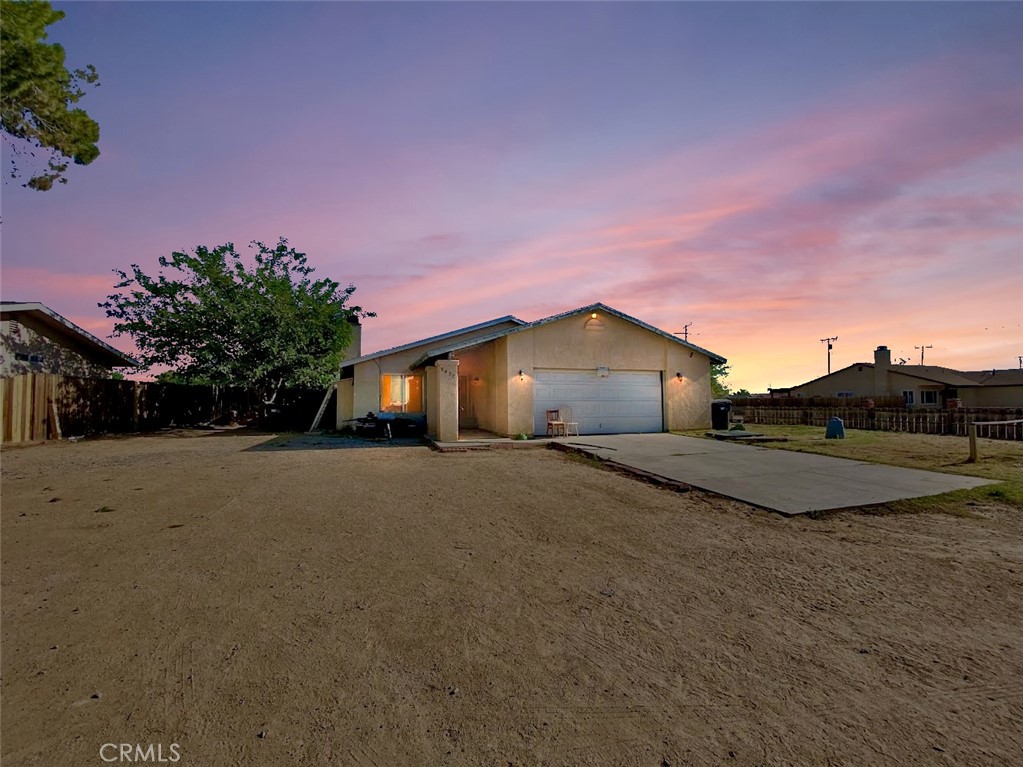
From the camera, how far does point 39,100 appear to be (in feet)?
30.5

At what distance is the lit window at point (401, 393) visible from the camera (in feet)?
60.6

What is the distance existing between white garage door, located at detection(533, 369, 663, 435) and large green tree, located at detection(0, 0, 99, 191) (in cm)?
1293

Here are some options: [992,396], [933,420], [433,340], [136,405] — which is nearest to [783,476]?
[933,420]

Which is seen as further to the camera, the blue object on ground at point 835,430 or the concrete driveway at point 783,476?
the blue object on ground at point 835,430

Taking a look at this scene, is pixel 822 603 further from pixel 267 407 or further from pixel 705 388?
pixel 267 407

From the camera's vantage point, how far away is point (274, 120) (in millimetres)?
10398

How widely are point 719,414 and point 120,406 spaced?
2329 centimetres

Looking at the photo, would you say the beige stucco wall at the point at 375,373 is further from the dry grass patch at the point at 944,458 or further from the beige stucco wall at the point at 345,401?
the dry grass patch at the point at 944,458

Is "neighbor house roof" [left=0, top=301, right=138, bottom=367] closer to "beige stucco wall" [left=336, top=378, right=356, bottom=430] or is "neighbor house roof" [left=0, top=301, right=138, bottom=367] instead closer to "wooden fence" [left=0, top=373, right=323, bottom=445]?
"wooden fence" [left=0, top=373, right=323, bottom=445]

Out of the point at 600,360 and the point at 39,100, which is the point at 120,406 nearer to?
the point at 39,100

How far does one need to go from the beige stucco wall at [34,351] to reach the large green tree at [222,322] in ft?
6.99

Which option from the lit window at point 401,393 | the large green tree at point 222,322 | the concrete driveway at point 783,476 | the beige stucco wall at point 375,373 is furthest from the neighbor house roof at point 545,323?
the large green tree at point 222,322

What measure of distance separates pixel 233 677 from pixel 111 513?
193 inches

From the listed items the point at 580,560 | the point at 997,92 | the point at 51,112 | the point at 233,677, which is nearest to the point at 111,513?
the point at 233,677
